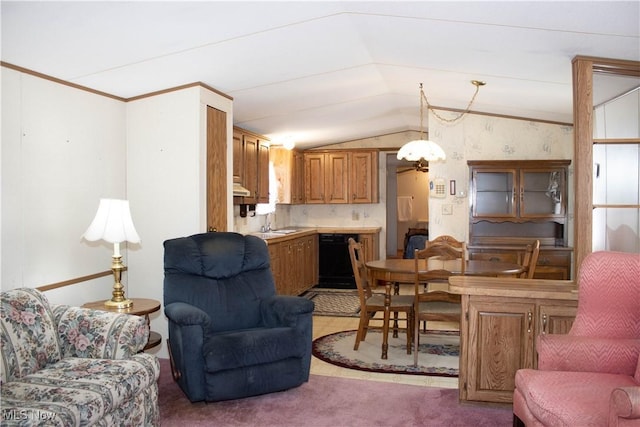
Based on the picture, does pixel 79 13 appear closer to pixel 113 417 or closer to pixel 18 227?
pixel 18 227

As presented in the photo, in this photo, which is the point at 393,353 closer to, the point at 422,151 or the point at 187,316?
the point at 422,151

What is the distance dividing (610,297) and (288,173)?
224 inches

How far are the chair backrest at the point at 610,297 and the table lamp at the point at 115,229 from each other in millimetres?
2752

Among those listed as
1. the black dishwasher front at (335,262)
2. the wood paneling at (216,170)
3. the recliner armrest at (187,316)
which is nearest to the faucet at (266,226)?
the black dishwasher front at (335,262)

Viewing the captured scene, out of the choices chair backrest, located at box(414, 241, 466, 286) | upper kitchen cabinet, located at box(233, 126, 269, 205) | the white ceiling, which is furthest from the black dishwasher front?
chair backrest, located at box(414, 241, 466, 286)

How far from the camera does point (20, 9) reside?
8.59 ft

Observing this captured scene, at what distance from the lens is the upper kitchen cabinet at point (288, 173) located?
25.0ft

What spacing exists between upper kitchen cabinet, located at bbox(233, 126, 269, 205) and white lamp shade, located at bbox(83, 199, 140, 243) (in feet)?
7.70

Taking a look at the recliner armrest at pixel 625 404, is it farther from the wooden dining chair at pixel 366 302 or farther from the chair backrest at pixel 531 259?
the wooden dining chair at pixel 366 302

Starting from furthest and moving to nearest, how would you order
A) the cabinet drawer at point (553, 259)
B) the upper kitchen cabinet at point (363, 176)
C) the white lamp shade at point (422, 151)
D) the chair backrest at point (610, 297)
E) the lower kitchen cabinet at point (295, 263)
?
the upper kitchen cabinet at point (363, 176)
the lower kitchen cabinet at point (295, 263)
the cabinet drawer at point (553, 259)
the white lamp shade at point (422, 151)
the chair backrest at point (610, 297)

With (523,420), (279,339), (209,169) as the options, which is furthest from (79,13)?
(523,420)

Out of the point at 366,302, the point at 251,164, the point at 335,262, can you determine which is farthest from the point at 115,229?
the point at 335,262

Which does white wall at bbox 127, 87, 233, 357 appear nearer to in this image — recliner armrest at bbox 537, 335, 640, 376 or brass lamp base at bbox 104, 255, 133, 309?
brass lamp base at bbox 104, 255, 133, 309

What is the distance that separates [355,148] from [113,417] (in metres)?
6.64
